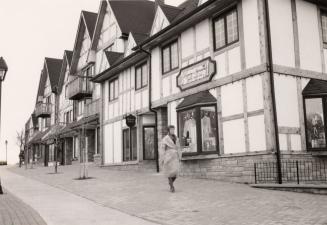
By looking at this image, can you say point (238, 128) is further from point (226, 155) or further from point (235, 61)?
point (235, 61)

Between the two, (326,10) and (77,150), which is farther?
(77,150)

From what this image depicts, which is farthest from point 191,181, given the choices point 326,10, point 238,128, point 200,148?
point 326,10

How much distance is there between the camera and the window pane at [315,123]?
13.8m

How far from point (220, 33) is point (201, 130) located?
3525 mm

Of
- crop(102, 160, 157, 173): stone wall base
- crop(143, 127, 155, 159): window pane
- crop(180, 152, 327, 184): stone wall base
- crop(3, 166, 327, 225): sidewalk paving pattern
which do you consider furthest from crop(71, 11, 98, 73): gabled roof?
crop(3, 166, 327, 225): sidewalk paving pattern

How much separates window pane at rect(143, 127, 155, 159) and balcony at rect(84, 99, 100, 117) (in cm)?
661

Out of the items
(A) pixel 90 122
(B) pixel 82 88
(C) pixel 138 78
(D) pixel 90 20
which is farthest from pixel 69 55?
(C) pixel 138 78

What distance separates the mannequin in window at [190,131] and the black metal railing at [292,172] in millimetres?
3250

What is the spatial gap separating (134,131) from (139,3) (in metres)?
11.4

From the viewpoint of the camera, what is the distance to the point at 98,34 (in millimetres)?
29078

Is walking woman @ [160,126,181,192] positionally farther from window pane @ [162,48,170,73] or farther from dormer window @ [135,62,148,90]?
dormer window @ [135,62,148,90]

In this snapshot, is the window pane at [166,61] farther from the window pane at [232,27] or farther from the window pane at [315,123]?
the window pane at [315,123]

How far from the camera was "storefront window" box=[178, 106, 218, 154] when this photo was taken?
15.1 meters

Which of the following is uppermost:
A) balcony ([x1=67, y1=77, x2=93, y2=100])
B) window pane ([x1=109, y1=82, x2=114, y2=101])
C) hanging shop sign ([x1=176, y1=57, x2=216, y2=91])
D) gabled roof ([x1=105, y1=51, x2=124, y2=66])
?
gabled roof ([x1=105, y1=51, x2=124, y2=66])
